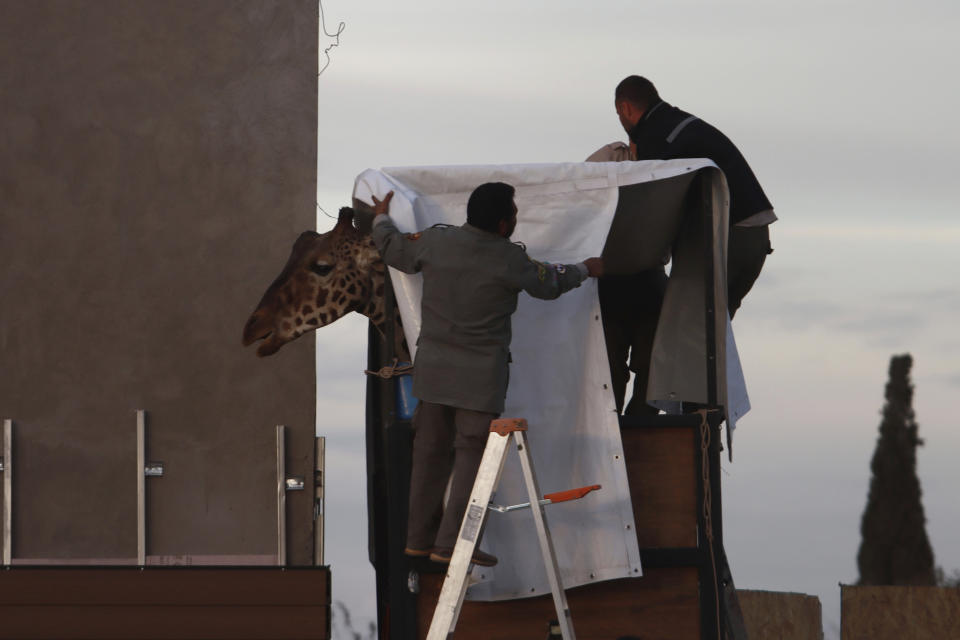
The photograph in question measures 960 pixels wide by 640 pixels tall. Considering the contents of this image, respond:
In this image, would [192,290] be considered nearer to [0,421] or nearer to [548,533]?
[0,421]

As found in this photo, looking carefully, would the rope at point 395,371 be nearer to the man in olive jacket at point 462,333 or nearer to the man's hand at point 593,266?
the man in olive jacket at point 462,333

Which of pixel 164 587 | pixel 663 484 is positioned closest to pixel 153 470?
pixel 164 587

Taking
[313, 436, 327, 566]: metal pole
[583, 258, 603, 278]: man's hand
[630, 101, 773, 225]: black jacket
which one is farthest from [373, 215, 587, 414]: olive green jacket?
[313, 436, 327, 566]: metal pole

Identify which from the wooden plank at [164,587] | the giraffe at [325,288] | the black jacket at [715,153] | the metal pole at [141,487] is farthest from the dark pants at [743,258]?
the metal pole at [141,487]

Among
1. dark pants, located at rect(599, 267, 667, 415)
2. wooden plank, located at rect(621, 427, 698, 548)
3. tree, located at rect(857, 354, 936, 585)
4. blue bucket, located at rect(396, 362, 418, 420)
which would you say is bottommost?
tree, located at rect(857, 354, 936, 585)

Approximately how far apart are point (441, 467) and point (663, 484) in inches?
44.4

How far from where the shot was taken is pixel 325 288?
6.86 meters

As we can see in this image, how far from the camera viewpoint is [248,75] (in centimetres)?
1207

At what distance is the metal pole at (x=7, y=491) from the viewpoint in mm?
11828

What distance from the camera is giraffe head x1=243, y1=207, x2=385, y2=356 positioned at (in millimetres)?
6840

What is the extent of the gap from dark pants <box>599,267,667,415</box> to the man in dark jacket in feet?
1.46

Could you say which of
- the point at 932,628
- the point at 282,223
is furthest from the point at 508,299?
the point at 282,223

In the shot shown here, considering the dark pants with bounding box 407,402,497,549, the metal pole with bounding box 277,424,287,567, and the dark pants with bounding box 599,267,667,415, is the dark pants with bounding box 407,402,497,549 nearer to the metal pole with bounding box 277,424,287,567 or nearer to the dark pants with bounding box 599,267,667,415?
the dark pants with bounding box 599,267,667,415

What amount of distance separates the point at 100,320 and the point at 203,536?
2.05m
